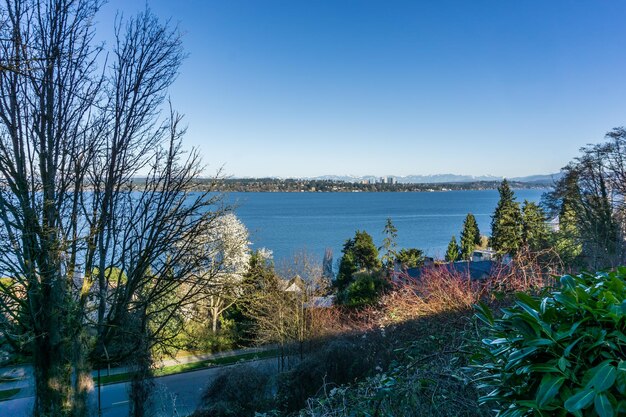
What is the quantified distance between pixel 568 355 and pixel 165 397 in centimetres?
1049

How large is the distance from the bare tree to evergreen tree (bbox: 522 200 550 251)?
2325 cm

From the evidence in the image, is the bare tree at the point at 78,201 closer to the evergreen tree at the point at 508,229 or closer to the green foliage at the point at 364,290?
the green foliage at the point at 364,290

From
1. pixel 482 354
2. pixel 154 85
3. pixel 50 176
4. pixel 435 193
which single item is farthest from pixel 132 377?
pixel 435 193

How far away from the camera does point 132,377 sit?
930 centimetres

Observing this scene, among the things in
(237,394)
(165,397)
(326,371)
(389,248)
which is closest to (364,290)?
(237,394)

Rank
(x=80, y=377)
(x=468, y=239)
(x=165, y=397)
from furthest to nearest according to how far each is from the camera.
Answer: (x=468, y=239) < (x=165, y=397) < (x=80, y=377)

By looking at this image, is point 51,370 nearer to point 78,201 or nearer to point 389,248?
point 78,201

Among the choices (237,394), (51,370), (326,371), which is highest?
(51,370)

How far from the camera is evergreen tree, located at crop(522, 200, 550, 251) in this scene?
24109 mm

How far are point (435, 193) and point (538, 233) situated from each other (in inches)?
5985

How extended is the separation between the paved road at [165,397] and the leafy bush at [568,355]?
31.0ft

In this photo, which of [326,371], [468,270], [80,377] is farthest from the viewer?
[468,270]

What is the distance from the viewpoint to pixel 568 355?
3.70ft

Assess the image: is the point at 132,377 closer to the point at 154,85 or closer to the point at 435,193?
the point at 154,85
